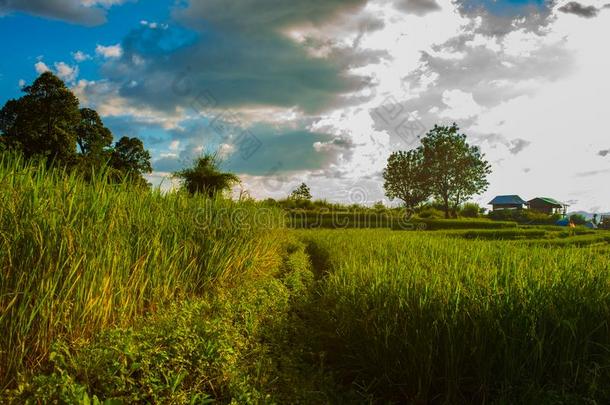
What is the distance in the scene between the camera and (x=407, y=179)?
1863 inches

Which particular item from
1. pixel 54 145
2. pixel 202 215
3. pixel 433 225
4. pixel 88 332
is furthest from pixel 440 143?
pixel 88 332

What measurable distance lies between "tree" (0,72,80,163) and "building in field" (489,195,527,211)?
6153cm

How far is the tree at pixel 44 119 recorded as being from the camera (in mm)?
21922

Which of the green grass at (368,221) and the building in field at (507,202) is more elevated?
the building in field at (507,202)

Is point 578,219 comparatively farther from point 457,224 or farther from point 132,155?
point 132,155

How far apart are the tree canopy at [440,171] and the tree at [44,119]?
→ 1231 inches

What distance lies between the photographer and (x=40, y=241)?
147 inches

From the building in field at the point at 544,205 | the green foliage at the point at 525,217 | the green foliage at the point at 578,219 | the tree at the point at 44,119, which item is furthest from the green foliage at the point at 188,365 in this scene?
Result: the building in field at the point at 544,205

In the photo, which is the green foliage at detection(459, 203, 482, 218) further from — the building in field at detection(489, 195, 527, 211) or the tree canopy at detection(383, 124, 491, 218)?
the building in field at detection(489, 195, 527, 211)

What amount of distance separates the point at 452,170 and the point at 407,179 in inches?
180

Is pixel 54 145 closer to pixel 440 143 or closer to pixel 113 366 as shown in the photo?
pixel 113 366

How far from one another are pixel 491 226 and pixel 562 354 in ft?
77.3

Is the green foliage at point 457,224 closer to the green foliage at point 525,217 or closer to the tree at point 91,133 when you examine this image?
the green foliage at point 525,217

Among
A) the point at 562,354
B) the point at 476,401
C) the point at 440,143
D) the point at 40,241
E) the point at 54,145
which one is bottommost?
the point at 476,401
